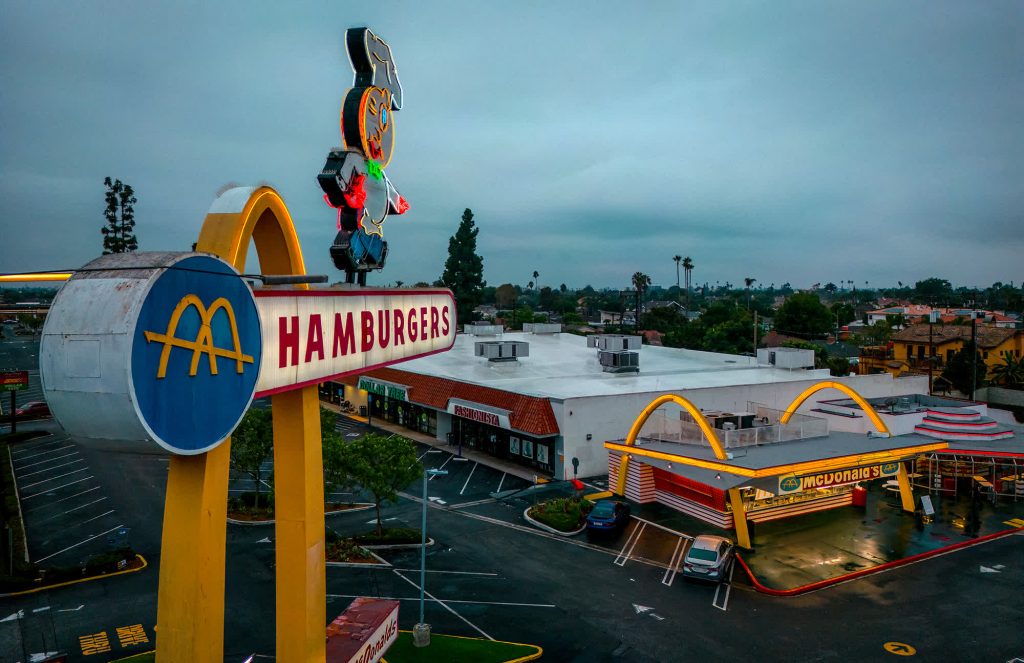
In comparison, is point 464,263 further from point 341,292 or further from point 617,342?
point 341,292

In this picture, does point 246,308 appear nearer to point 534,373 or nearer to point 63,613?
point 63,613

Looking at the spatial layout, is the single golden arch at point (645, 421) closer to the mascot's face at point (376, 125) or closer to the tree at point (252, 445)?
the tree at point (252, 445)

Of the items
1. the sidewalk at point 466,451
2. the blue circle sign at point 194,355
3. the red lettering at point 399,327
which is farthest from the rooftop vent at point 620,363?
the blue circle sign at point 194,355

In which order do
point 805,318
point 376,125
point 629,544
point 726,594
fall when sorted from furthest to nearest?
point 805,318 < point 629,544 < point 726,594 < point 376,125

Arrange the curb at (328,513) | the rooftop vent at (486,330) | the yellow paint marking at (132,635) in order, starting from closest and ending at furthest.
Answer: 1. the yellow paint marking at (132,635)
2. the curb at (328,513)
3. the rooftop vent at (486,330)

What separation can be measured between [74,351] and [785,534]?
33.3 metres

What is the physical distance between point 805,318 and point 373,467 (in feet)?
384

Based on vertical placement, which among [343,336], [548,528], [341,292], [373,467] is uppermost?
[341,292]

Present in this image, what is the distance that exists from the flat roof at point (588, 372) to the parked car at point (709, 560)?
15.8 metres

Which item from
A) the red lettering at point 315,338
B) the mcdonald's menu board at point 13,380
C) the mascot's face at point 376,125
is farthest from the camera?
the mcdonald's menu board at point 13,380

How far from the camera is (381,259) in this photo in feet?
64.4

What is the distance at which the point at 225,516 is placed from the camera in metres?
11.4

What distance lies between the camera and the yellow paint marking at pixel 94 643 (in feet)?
72.0

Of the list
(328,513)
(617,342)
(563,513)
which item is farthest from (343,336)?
(617,342)
